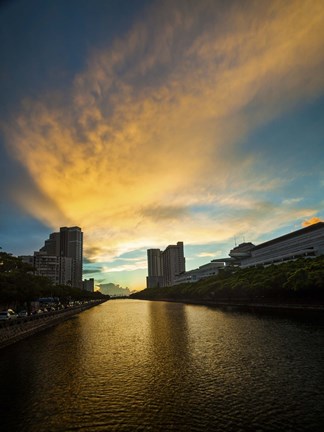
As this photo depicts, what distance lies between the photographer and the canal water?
14.9 metres

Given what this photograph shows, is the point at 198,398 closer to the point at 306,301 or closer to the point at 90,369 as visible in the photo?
the point at 90,369

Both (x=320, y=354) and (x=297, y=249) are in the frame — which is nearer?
(x=320, y=354)

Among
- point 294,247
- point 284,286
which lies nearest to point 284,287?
point 284,286

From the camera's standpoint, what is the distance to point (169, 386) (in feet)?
66.7

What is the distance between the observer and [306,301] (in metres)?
67.6

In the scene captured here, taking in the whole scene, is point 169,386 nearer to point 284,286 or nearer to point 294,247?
point 284,286

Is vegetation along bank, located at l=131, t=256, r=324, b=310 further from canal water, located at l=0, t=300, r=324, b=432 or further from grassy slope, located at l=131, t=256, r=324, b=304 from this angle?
canal water, located at l=0, t=300, r=324, b=432

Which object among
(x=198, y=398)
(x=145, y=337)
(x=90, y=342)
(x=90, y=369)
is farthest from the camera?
(x=145, y=337)

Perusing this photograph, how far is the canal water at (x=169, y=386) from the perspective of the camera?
48.9ft

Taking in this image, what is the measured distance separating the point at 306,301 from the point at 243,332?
107 ft

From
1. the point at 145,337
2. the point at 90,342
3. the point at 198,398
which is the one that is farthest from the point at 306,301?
the point at 198,398

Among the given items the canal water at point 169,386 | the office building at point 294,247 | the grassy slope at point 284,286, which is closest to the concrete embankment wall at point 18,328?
the canal water at point 169,386

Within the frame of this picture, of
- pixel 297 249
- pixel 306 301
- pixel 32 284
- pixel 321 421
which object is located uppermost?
pixel 297 249

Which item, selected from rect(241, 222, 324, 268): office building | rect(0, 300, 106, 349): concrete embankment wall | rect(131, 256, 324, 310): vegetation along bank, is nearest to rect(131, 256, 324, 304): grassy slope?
rect(131, 256, 324, 310): vegetation along bank
